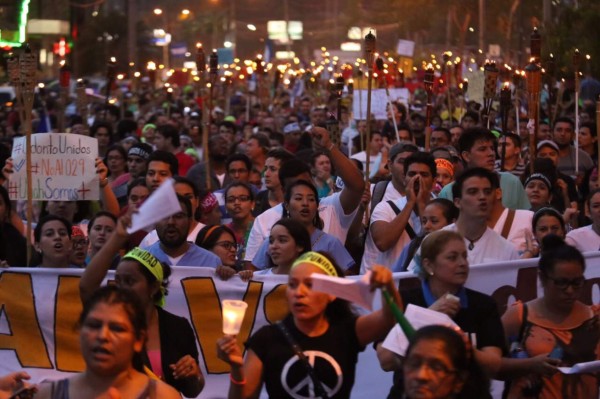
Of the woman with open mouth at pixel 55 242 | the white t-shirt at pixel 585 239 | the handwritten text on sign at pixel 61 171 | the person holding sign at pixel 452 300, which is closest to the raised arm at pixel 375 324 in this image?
the person holding sign at pixel 452 300

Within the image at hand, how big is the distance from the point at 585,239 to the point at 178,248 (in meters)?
2.56

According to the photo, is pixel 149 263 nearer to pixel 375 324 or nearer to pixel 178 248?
pixel 375 324

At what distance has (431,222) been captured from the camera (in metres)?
8.30

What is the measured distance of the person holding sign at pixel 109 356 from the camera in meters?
5.24

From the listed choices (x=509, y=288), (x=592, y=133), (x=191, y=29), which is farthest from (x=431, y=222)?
(x=191, y=29)

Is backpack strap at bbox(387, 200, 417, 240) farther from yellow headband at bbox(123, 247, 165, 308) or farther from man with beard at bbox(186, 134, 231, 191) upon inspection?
man with beard at bbox(186, 134, 231, 191)

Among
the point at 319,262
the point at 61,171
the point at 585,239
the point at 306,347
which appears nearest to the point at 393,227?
the point at 585,239

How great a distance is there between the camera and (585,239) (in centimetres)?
873

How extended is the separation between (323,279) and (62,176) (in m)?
4.61

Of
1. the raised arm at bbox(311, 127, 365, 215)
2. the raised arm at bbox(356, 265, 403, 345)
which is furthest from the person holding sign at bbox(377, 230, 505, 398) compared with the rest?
the raised arm at bbox(311, 127, 365, 215)

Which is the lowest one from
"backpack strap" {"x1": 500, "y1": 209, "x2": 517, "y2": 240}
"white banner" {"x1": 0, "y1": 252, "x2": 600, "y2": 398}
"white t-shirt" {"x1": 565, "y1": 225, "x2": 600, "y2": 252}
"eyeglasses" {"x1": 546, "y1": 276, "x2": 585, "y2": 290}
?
"white banner" {"x1": 0, "y1": 252, "x2": 600, "y2": 398}

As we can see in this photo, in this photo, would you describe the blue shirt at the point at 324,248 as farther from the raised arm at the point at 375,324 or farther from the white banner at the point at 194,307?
→ the raised arm at the point at 375,324

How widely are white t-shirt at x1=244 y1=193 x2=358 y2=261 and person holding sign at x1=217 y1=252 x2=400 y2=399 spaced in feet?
11.3

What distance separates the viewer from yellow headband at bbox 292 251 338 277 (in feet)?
18.7
